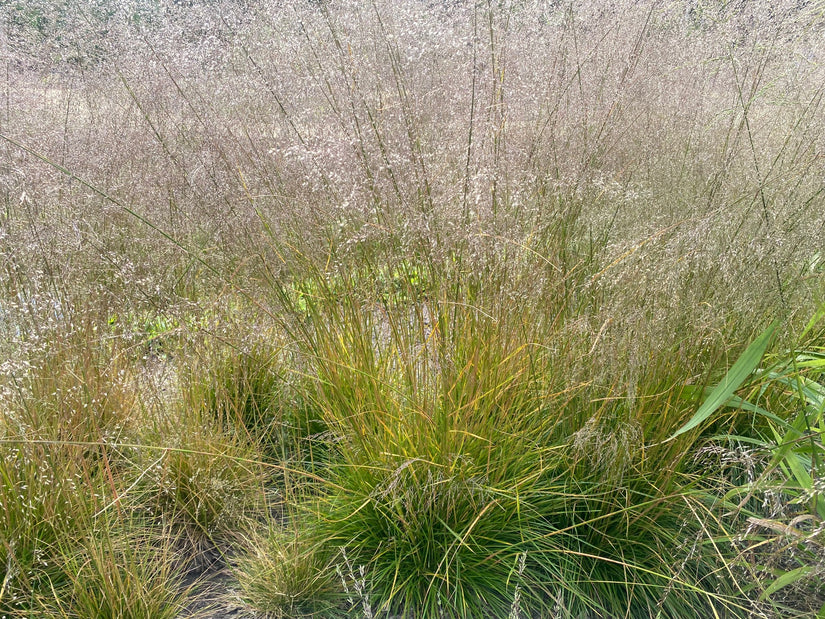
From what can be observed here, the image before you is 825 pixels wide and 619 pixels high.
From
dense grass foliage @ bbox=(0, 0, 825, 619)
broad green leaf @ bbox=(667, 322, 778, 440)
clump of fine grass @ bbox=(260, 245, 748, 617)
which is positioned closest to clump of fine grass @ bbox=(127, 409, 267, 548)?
dense grass foliage @ bbox=(0, 0, 825, 619)

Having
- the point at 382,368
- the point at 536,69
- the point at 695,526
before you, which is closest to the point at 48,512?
the point at 382,368

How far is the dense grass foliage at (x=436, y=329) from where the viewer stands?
149 centimetres

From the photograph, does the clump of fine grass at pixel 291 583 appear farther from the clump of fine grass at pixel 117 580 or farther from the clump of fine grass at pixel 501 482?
the clump of fine grass at pixel 117 580

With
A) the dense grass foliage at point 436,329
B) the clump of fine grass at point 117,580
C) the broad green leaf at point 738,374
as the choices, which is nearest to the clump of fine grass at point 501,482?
the dense grass foliage at point 436,329

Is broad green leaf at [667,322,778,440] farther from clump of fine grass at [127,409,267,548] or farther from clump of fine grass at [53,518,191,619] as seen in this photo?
clump of fine grass at [53,518,191,619]

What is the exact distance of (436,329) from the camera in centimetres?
162

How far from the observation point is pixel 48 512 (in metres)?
1.48

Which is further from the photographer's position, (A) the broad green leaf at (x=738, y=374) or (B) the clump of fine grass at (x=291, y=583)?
(B) the clump of fine grass at (x=291, y=583)

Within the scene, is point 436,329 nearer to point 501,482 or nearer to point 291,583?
point 501,482

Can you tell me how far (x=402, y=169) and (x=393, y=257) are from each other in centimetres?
27

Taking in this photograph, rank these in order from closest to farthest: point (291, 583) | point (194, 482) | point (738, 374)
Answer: point (738, 374) < point (291, 583) < point (194, 482)

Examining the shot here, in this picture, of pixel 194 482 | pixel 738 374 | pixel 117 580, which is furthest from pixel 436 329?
pixel 117 580

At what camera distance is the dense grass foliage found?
1.49 m

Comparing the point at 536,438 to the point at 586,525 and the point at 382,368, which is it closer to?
the point at 586,525
